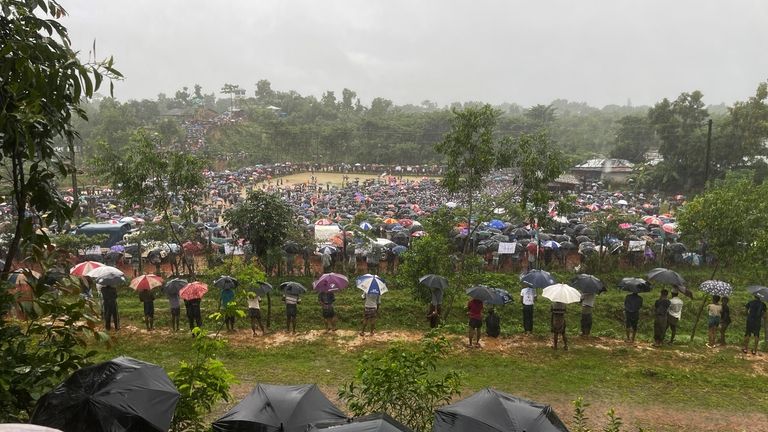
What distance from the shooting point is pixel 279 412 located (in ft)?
16.5

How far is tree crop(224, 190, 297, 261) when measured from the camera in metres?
14.8

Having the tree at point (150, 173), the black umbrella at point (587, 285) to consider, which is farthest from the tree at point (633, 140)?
the tree at point (150, 173)

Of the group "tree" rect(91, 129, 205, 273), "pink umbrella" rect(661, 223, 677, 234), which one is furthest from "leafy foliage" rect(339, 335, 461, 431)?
"pink umbrella" rect(661, 223, 677, 234)

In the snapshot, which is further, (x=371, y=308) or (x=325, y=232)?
(x=325, y=232)

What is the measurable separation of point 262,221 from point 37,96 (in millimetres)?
11710

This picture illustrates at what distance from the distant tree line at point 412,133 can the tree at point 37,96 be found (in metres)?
23.0

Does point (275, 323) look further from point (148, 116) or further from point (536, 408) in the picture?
point (148, 116)

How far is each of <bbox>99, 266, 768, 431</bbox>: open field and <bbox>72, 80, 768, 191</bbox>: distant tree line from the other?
16931 millimetres

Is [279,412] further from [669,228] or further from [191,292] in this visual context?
[669,228]

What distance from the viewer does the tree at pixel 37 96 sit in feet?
10.4

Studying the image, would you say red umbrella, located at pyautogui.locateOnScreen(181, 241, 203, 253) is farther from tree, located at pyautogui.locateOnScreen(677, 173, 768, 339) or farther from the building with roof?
the building with roof

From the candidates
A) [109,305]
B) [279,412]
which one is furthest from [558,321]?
[109,305]

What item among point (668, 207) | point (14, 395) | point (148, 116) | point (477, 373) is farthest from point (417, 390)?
point (148, 116)

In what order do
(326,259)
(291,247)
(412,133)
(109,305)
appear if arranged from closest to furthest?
(109,305) < (291,247) < (326,259) < (412,133)
